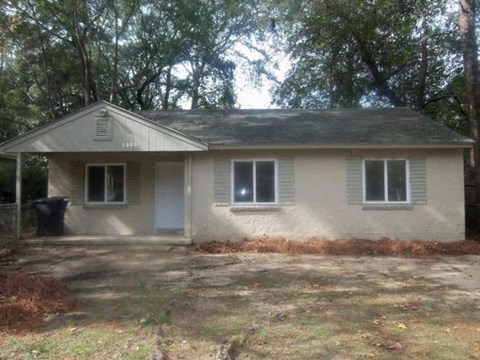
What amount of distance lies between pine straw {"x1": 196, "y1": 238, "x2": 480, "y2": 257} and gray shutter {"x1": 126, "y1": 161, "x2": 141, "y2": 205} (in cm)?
311

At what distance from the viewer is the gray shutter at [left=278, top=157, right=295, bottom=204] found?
12703 mm

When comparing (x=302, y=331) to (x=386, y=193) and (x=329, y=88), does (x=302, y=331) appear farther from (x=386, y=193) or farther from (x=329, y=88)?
(x=329, y=88)

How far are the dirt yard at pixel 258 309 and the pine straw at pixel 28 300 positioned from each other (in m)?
0.22

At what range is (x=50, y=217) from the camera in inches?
526

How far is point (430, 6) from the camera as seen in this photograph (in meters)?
21.2

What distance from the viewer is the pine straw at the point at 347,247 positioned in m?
11.5

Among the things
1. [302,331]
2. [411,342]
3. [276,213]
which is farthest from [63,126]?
[411,342]

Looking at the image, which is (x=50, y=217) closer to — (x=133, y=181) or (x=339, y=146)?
(x=133, y=181)

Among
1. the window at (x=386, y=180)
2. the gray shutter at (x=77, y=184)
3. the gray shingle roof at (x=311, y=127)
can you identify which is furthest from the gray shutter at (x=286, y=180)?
the gray shutter at (x=77, y=184)

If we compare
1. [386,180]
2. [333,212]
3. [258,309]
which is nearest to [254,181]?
[333,212]

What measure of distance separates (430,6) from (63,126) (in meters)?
17.3

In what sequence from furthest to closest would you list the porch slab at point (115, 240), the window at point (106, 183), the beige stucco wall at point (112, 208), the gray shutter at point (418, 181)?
the window at point (106, 183) → the beige stucco wall at point (112, 208) → the gray shutter at point (418, 181) → the porch slab at point (115, 240)

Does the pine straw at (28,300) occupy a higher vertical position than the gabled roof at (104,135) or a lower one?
lower

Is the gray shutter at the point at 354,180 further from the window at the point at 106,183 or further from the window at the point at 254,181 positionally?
the window at the point at 106,183
